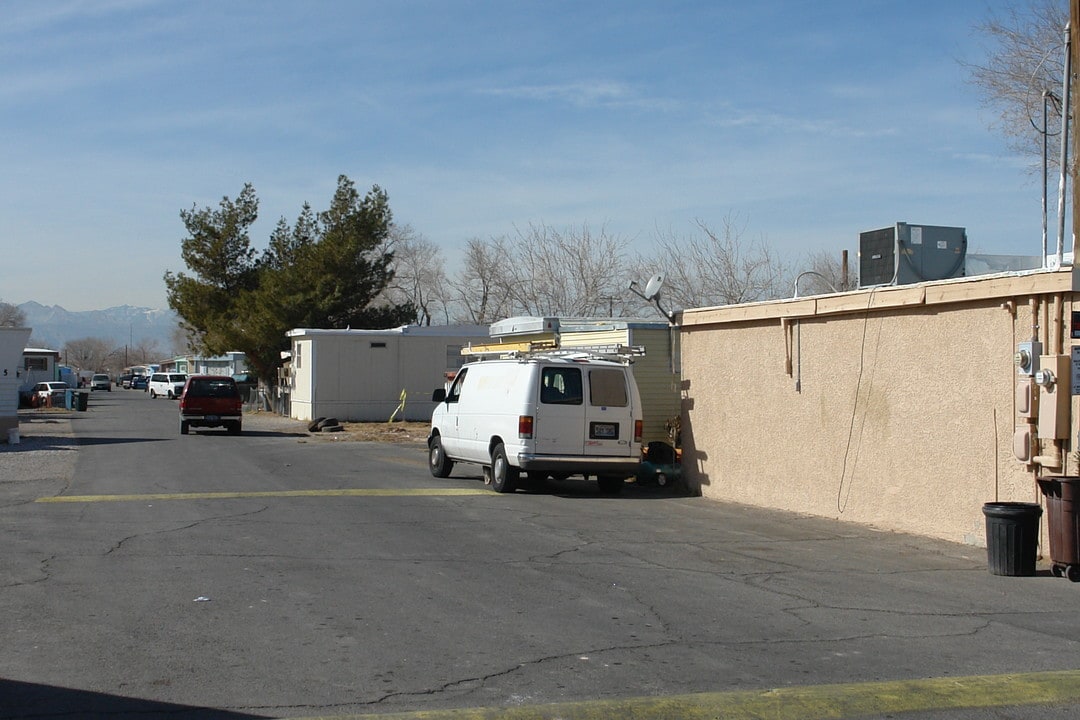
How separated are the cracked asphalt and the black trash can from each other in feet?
0.50

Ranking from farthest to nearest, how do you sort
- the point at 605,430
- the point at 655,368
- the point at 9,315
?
the point at 9,315 < the point at 655,368 < the point at 605,430

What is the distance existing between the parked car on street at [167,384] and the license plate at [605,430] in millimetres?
59479

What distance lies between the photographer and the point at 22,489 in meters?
17.5

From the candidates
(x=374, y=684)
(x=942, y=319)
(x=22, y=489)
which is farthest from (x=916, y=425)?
(x=22, y=489)

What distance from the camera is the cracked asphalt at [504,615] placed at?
629 centimetres

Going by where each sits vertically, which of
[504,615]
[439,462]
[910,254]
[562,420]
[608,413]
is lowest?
[504,615]

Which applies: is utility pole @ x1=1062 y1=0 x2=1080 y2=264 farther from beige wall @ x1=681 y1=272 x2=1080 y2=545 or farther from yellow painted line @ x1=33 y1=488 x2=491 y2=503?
yellow painted line @ x1=33 y1=488 x2=491 y2=503

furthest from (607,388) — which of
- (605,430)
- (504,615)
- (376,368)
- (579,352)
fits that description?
(376,368)

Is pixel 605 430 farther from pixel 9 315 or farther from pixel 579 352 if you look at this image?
pixel 9 315

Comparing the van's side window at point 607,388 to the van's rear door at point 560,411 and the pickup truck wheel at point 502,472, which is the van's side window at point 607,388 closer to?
the van's rear door at point 560,411

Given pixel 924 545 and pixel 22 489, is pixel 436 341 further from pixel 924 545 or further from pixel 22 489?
pixel 924 545

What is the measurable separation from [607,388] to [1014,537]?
768cm

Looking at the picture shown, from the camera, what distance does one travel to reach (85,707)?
595cm

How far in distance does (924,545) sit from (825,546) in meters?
1.17
